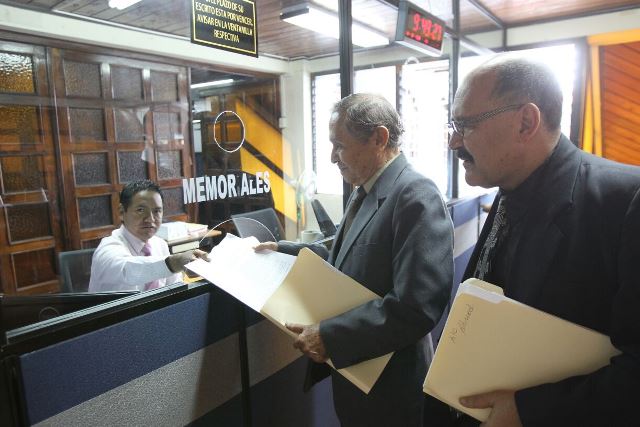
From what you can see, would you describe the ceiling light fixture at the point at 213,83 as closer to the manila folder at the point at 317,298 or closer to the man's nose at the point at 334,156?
the man's nose at the point at 334,156

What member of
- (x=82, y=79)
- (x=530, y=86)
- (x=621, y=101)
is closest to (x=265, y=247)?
(x=530, y=86)

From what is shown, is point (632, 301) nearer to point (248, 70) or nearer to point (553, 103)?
point (553, 103)

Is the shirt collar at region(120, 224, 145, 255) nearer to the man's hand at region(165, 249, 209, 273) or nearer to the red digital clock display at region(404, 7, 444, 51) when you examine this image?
the man's hand at region(165, 249, 209, 273)

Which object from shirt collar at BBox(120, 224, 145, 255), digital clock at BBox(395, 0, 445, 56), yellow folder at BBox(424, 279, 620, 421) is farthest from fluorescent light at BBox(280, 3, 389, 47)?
yellow folder at BBox(424, 279, 620, 421)

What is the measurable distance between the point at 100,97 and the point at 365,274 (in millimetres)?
2553

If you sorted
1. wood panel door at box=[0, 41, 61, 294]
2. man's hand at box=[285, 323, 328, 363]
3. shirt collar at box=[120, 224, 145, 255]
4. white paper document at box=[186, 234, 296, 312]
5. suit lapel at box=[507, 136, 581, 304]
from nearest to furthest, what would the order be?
suit lapel at box=[507, 136, 581, 304], man's hand at box=[285, 323, 328, 363], white paper document at box=[186, 234, 296, 312], shirt collar at box=[120, 224, 145, 255], wood panel door at box=[0, 41, 61, 294]

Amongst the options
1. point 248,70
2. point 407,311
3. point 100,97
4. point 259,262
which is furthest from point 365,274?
point 100,97

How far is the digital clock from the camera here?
2.40 metres

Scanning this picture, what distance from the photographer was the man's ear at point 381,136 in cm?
125

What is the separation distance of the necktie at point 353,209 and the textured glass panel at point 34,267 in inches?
101

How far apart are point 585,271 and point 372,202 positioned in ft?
1.95

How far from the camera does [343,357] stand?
1.06 m

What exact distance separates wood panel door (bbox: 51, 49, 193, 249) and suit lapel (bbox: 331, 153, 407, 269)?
1.56m

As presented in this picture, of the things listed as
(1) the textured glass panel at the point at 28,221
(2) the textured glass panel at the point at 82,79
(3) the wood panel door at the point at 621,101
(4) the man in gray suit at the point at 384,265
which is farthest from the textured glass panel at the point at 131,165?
(3) the wood panel door at the point at 621,101
